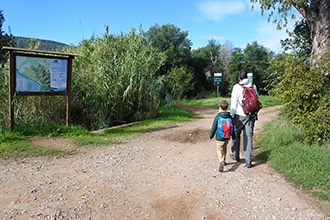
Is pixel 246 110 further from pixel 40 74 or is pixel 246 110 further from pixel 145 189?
pixel 40 74

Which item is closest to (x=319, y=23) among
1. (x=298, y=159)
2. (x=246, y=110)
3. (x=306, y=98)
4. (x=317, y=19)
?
(x=317, y=19)

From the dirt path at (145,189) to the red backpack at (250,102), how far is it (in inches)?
41.8

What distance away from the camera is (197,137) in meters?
7.59

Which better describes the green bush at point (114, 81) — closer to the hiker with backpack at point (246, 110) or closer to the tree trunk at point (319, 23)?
the hiker with backpack at point (246, 110)

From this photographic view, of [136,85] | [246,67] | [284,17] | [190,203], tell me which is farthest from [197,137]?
[246,67]

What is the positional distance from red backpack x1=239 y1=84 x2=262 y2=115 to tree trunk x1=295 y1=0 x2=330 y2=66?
3112 millimetres

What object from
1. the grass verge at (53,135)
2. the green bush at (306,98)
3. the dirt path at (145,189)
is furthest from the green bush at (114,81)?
the green bush at (306,98)

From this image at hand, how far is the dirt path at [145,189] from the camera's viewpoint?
3.21 meters

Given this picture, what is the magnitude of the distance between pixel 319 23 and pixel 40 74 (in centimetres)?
780

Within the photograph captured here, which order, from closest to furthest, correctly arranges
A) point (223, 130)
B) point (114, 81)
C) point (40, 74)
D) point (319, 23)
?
1. point (223, 130)
2. point (40, 74)
3. point (319, 23)
4. point (114, 81)

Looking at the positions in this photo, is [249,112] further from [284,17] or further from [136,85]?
[284,17]

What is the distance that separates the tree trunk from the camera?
7051 mm

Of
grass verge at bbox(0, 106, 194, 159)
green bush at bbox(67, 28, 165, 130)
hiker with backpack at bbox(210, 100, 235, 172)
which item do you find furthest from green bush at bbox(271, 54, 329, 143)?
green bush at bbox(67, 28, 165, 130)

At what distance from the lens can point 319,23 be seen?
24.0 ft
